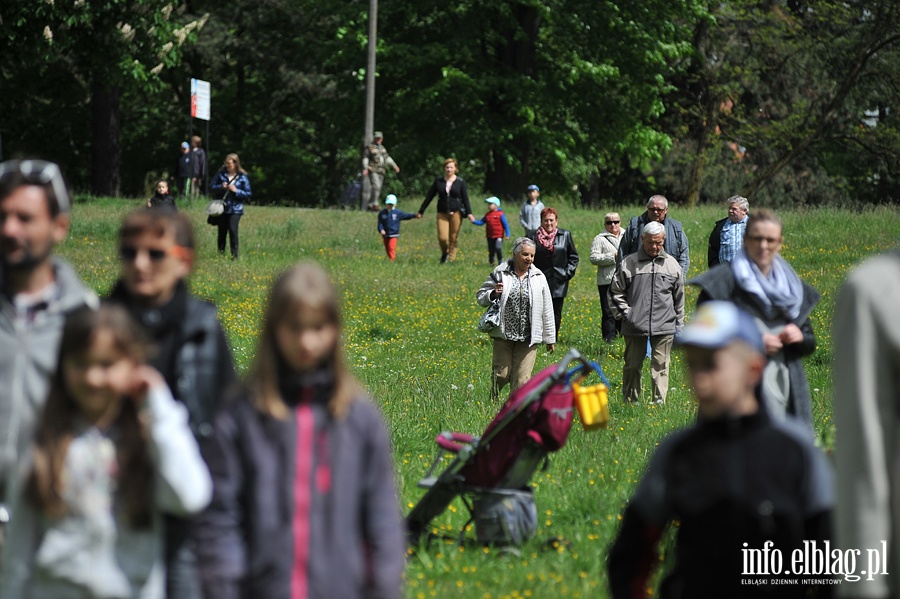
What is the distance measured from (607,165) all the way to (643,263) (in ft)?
120

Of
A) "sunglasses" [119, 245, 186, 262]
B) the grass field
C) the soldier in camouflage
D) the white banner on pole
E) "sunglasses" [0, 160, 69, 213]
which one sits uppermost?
the white banner on pole

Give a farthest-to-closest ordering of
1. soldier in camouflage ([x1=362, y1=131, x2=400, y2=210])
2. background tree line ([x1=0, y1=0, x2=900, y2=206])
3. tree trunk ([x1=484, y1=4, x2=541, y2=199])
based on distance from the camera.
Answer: tree trunk ([x1=484, y1=4, x2=541, y2=199])
background tree line ([x1=0, y1=0, x2=900, y2=206])
soldier in camouflage ([x1=362, y1=131, x2=400, y2=210])

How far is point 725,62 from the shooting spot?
45.3 meters

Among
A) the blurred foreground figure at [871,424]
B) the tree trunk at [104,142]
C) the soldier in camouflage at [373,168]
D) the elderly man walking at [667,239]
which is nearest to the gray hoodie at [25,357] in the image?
the blurred foreground figure at [871,424]

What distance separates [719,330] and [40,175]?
2.24m

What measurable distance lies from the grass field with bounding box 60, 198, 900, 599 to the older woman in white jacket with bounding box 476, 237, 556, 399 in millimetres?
515

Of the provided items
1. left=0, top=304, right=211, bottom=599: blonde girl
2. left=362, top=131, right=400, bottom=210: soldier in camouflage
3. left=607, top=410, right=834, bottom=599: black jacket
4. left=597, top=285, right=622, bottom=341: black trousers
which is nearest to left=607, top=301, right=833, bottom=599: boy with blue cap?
left=607, top=410, right=834, bottom=599: black jacket

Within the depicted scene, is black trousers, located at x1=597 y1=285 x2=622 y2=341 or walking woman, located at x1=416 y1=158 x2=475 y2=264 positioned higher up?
walking woman, located at x1=416 y1=158 x2=475 y2=264

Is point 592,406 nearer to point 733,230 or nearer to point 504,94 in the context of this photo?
point 733,230

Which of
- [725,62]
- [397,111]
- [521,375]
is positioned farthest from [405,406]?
[725,62]

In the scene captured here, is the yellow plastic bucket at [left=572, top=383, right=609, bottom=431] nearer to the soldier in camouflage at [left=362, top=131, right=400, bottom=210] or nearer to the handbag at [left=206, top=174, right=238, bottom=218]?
the handbag at [left=206, top=174, right=238, bottom=218]

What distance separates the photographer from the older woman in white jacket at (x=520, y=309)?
11.2 metres

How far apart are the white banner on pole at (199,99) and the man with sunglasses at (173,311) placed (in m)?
27.1

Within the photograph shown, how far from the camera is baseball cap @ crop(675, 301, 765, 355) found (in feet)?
11.9
